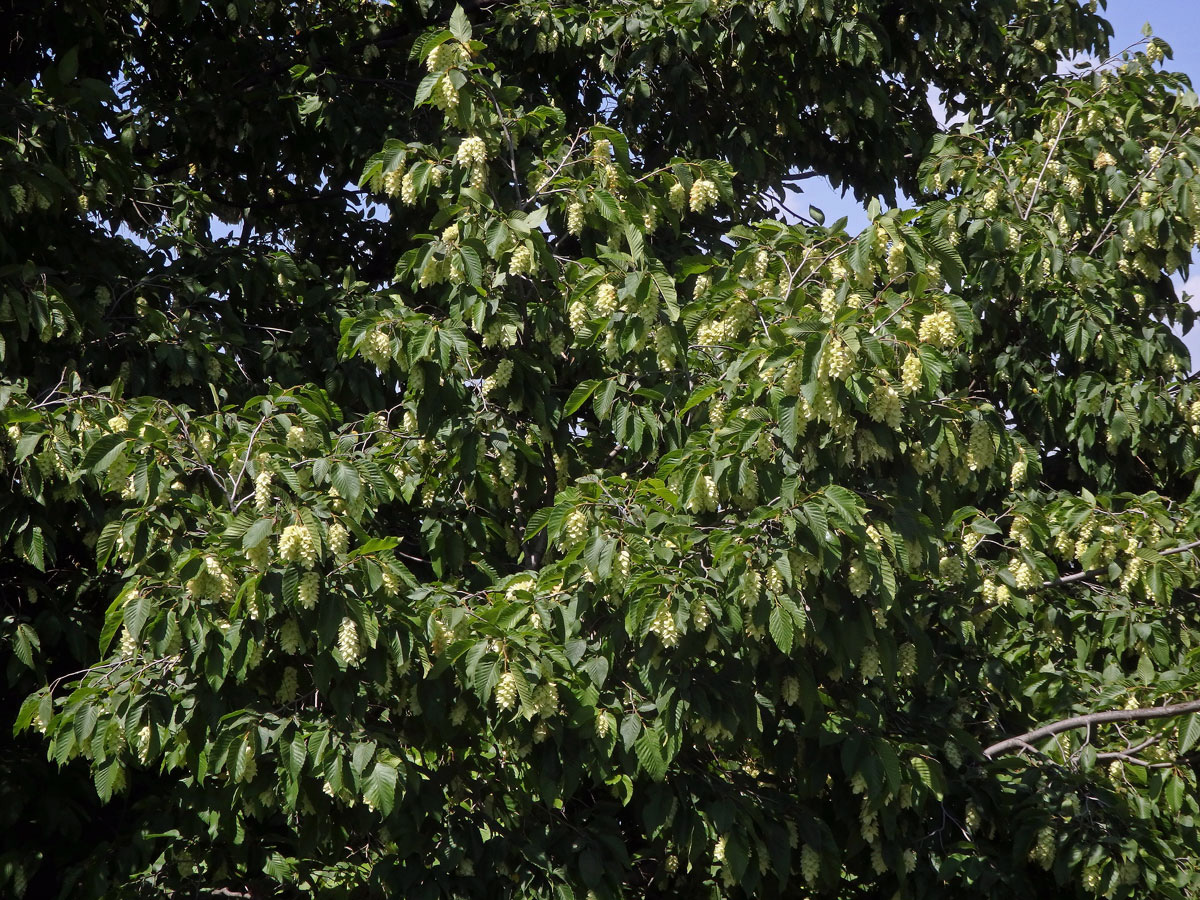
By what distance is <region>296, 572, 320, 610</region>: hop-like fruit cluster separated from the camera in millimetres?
3029

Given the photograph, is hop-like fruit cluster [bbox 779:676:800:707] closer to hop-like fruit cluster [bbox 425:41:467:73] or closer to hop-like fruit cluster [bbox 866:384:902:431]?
hop-like fruit cluster [bbox 866:384:902:431]

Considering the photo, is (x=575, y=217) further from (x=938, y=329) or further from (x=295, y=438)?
(x=938, y=329)

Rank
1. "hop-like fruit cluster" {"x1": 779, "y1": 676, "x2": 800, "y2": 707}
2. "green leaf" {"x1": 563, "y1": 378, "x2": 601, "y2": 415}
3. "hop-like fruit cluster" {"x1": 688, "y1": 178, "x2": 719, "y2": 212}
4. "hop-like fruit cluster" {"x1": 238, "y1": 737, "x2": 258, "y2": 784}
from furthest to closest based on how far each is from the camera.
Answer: "hop-like fruit cluster" {"x1": 688, "y1": 178, "x2": 719, "y2": 212}
"green leaf" {"x1": 563, "y1": 378, "x2": 601, "y2": 415}
"hop-like fruit cluster" {"x1": 779, "y1": 676, "x2": 800, "y2": 707}
"hop-like fruit cluster" {"x1": 238, "y1": 737, "x2": 258, "y2": 784}

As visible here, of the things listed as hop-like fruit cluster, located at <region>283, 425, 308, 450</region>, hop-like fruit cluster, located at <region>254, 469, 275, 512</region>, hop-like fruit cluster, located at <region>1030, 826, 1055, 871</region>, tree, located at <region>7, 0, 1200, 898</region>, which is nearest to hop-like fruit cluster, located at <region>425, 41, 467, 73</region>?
tree, located at <region>7, 0, 1200, 898</region>

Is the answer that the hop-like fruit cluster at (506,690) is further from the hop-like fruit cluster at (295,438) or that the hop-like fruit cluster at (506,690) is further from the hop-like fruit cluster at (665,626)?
the hop-like fruit cluster at (295,438)

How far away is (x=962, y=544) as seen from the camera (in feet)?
14.6

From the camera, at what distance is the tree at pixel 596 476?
3279mm

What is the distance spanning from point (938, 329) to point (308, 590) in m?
1.80

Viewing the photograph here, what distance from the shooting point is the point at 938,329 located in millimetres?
3363

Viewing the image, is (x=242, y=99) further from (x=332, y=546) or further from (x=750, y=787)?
(x=750, y=787)

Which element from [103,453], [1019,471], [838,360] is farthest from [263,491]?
[1019,471]

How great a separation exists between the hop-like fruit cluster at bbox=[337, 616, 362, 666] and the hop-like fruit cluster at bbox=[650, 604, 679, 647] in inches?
29.2

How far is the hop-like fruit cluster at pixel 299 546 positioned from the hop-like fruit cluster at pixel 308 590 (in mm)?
28

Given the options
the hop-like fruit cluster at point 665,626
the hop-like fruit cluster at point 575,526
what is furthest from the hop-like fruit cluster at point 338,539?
the hop-like fruit cluster at point 665,626
